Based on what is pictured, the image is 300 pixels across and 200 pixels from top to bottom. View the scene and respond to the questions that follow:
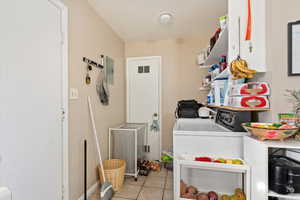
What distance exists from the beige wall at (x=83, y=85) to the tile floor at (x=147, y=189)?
433 millimetres

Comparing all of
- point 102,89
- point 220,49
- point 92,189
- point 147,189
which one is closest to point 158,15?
point 220,49

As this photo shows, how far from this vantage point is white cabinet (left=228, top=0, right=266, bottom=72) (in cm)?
104

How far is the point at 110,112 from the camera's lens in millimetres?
2346

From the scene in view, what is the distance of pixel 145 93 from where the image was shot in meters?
2.88

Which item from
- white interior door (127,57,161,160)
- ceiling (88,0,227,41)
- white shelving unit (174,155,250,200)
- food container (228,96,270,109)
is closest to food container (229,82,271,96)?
food container (228,96,270,109)

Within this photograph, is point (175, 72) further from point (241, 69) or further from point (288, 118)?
point (288, 118)
